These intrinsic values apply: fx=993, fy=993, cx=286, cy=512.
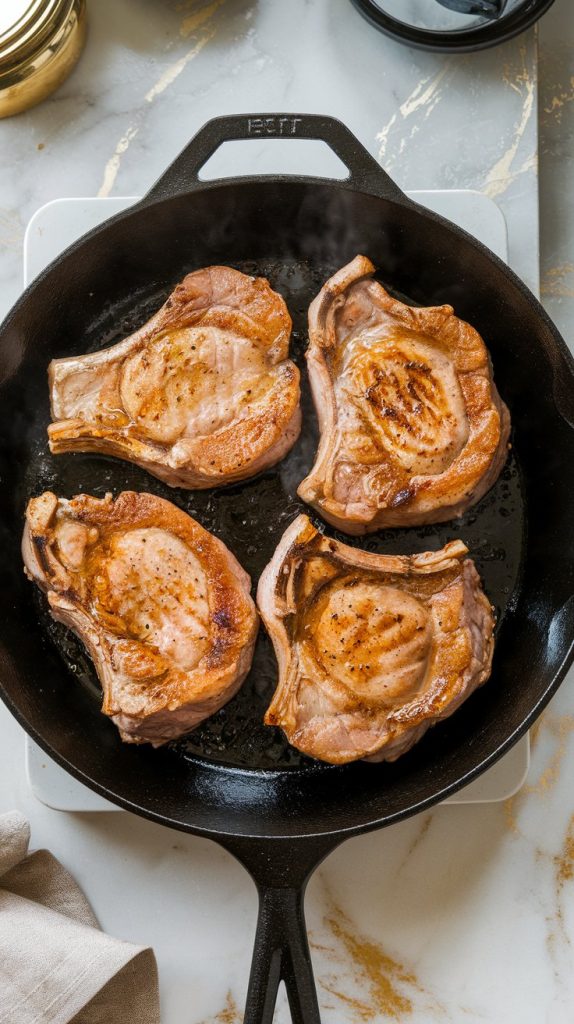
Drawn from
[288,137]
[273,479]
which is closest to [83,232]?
[288,137]

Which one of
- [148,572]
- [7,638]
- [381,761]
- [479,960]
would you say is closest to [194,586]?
[148,572]

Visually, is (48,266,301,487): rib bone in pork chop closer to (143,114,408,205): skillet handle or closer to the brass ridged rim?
(143,114,408,205): skillet handle

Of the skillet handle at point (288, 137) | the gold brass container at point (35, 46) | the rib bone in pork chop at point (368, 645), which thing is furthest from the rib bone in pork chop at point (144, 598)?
the gold brass container at point (35, 46)

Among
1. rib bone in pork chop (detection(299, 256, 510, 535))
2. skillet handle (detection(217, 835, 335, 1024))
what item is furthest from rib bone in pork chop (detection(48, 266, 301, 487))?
skillet handle (detection(217, 835, 335, 1024))

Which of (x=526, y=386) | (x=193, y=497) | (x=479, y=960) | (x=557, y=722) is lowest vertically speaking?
(x=479, y=960)

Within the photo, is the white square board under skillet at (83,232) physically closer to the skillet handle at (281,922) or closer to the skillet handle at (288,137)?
the skillet handle at (288,137)

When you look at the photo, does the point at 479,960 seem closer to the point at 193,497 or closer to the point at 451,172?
the point at 193,497

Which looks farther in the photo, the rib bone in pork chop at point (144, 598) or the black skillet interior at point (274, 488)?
the black skillet interior at point (274, 488)
